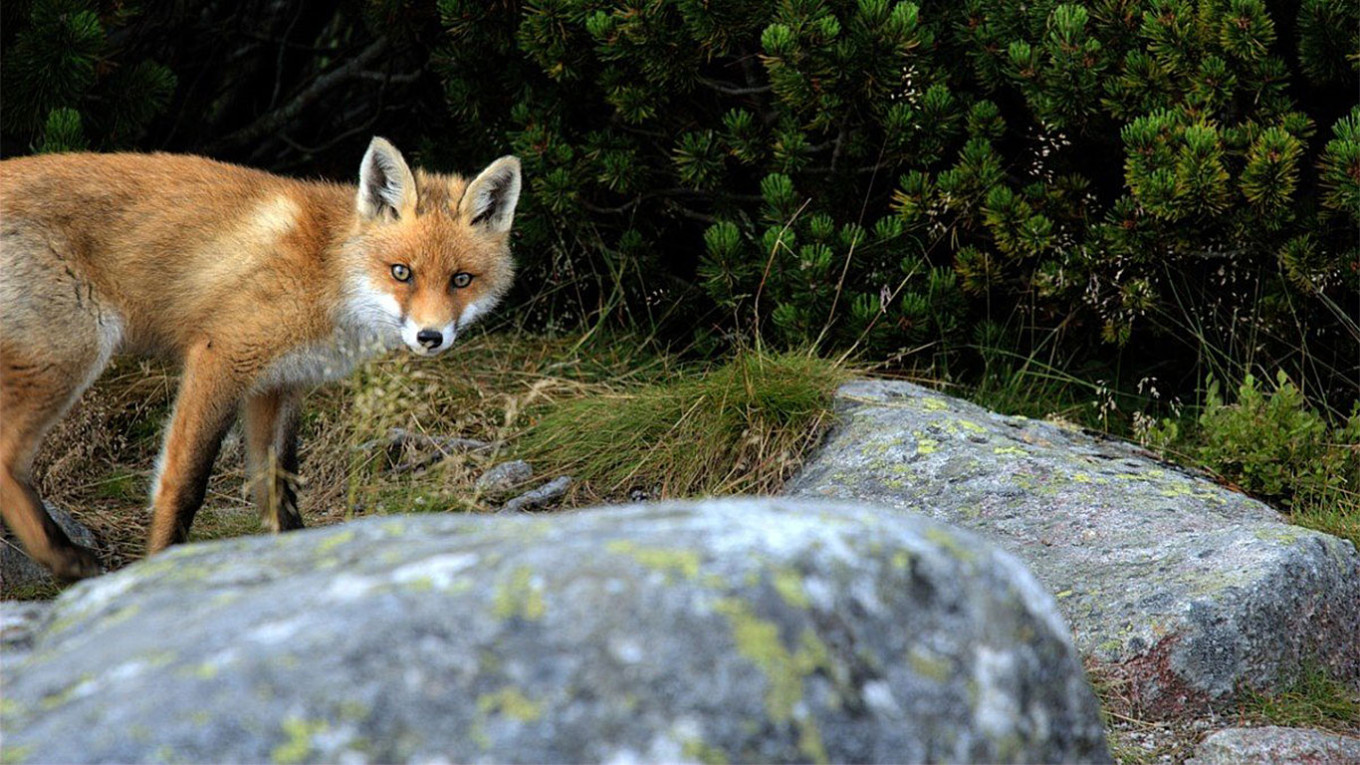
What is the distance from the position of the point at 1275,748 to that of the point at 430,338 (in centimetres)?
269

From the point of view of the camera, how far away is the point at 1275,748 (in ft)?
10.4

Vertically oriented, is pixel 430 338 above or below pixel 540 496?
above

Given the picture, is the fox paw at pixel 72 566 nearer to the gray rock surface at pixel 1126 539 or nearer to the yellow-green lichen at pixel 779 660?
the gray rock surface at pixel 1126 539

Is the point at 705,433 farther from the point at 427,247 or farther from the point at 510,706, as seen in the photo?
the point at 510,706

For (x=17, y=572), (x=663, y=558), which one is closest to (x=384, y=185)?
(x=17, y=572)

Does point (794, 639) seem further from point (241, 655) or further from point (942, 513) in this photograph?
point (942, 513)

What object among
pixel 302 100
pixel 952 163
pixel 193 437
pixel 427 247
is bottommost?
pixel 193 437

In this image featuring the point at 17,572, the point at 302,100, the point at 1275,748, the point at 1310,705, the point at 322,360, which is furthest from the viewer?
the point at 302,100

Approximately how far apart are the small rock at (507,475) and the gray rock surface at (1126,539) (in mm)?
1079

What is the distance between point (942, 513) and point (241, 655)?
3140 mm

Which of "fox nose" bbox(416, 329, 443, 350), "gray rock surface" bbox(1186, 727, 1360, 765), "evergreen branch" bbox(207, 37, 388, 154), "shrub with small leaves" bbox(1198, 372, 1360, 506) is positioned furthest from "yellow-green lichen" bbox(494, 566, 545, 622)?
"evergreen branch" bbox(207, 37, 388, 154)

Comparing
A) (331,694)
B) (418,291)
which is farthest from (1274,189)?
(331,694)

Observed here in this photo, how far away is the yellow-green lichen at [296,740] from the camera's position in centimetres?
141

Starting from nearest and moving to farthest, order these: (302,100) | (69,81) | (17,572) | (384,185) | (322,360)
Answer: (17,572)
(322,360)
(384,185)
(69,81)
(302,100)
